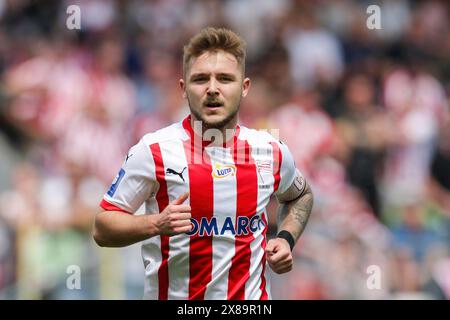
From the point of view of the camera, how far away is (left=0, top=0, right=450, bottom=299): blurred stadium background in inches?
331

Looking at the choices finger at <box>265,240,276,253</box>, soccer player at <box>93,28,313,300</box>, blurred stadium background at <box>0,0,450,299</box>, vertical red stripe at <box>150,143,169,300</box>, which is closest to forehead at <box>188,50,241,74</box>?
soccer player at <box>93,28,313,300</box>

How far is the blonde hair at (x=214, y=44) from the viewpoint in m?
4.46

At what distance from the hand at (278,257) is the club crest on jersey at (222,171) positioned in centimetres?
41

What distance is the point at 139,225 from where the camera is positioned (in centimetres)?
413

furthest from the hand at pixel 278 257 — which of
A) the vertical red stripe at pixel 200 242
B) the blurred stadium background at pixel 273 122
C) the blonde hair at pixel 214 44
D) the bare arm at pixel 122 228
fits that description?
the blurred stadium background at pixel 273 122

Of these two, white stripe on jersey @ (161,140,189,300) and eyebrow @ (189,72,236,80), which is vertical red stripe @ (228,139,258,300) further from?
eyebrow @ (189,72,236,80)

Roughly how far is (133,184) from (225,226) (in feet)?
1.60

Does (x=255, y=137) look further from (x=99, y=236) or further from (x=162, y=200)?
(x=99, y=236)

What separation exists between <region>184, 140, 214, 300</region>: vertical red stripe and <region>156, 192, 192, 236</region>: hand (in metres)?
0.29

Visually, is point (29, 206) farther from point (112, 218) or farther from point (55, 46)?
point (112, 218)

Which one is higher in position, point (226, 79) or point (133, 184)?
point (226, 79)

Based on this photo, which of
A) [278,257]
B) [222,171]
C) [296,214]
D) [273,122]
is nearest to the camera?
[278,257]

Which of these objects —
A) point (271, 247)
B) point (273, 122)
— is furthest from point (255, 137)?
point (273, 122)

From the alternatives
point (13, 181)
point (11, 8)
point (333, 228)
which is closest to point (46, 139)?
point (13, 181)
